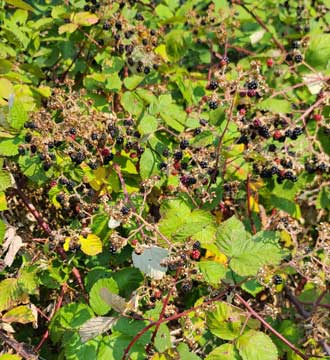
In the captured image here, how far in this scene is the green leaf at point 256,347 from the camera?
6.75ft

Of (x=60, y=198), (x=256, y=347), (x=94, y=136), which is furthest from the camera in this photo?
(x=94, y=136)

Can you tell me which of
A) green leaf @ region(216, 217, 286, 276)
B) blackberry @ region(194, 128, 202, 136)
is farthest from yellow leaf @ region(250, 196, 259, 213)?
green leaf @ region(216, 217, 286, 276)

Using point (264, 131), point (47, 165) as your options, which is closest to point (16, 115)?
point (47, 165)

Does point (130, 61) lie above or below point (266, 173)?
above

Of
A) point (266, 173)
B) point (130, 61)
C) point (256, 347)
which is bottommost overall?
point (256, 347)

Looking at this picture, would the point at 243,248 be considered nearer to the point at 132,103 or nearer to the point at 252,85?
the point at 252,85

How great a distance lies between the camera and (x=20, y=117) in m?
2.49

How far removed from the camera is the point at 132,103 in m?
2.71

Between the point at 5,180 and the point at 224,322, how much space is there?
1.16m

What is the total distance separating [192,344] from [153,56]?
155 cm

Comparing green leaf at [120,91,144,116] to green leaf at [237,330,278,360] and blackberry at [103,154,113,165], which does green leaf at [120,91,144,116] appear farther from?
green leaf at [237,330,278,360]

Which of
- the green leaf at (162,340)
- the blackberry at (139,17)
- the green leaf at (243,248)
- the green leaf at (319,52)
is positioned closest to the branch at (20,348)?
the green leaf at (162,340)

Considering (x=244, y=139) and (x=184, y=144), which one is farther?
(x=244, y=139)

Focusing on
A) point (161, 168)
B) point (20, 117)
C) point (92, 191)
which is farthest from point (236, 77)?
point (20, 117)
